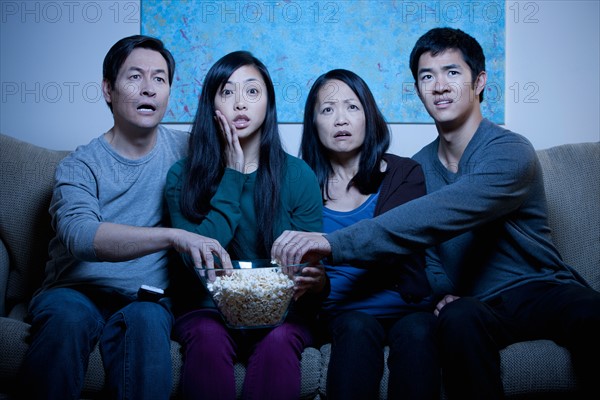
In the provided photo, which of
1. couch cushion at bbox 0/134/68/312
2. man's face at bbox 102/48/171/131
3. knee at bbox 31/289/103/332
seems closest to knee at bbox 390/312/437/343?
knee at bbox 31/289/103/332

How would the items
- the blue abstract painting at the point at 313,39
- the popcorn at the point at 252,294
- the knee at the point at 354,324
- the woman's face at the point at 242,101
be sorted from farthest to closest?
the blue abstract painting at the point at 313,39 → the woman's face at the point at 242,101 → the knee at the point at 354,324 → the popcorn at the point at 252,294

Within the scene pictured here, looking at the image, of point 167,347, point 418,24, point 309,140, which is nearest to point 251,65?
point 309,140

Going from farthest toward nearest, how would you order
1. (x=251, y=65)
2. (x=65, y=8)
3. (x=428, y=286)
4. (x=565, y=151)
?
(x=65, y=8) < (x=565, y=151) < (x=251, y=65) < (x=428, y=286)

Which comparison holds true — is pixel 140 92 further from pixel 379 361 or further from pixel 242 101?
pixel 379 361

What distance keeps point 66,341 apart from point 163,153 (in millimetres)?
643

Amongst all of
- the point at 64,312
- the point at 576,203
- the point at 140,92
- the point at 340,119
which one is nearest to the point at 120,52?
the point at 140,92

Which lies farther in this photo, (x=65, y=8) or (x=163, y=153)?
(x=65, y=8)

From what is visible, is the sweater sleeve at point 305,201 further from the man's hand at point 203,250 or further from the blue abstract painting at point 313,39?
the blue abstract painting at point 313,39

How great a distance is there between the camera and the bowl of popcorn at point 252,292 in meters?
1.27

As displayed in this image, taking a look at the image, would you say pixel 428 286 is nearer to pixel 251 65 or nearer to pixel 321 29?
pixel 251 65

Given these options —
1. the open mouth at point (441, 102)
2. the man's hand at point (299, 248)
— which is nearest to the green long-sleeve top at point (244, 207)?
the man's hand at point (299, 248)

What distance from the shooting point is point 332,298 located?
1.62m

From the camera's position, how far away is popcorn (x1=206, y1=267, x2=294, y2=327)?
4.17ft

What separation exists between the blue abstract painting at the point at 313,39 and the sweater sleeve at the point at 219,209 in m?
0.85
